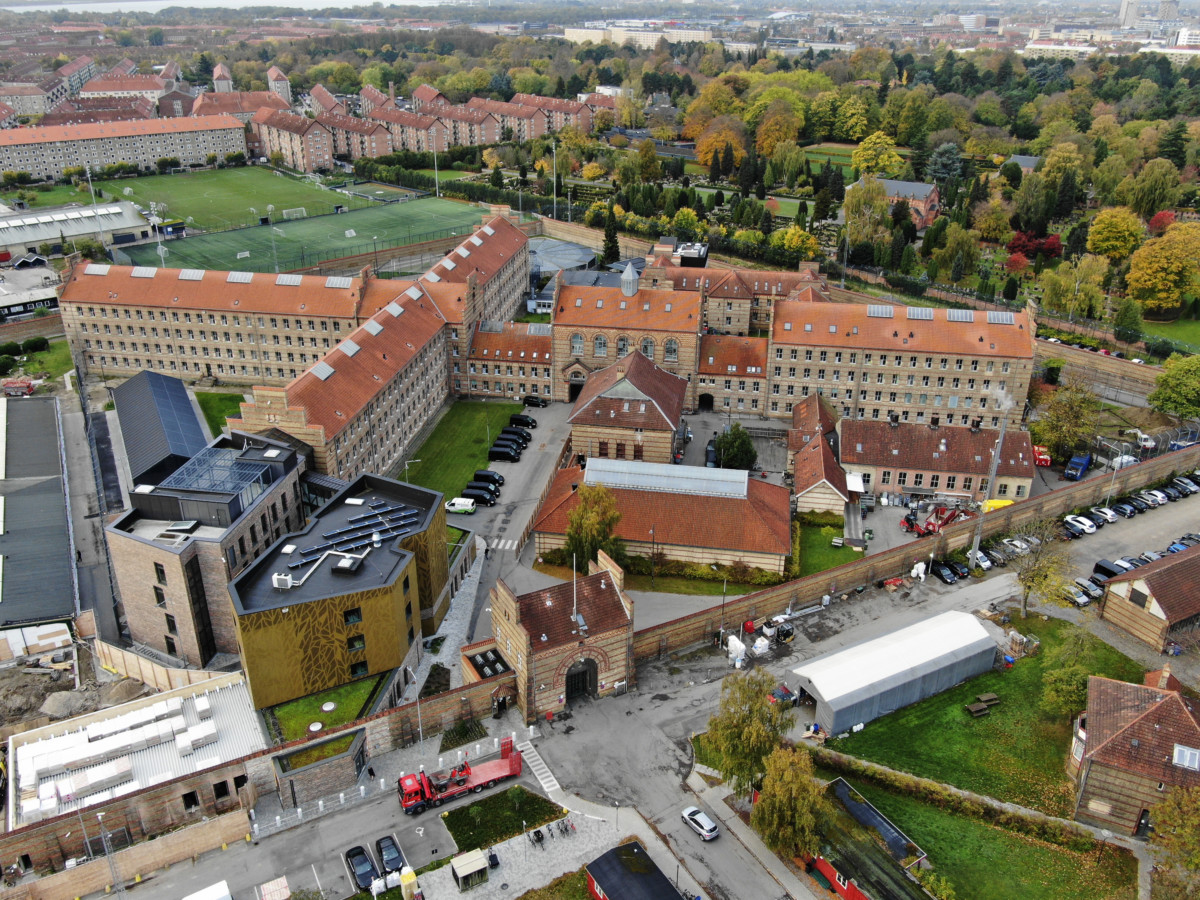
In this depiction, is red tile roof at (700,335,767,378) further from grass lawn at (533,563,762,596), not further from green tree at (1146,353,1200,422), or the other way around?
green tree at (1146,353,1200,422)

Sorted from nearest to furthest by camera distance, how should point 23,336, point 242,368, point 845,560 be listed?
point 845,560 < point 242,368 < point 23,336

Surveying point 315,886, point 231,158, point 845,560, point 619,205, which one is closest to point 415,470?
point 845,560

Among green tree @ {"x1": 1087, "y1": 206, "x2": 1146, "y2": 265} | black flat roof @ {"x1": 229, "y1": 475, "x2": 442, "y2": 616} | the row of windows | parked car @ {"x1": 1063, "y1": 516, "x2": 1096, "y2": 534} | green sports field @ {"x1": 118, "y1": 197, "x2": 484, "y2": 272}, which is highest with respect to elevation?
green tree @ {"x1": 1087, "y1": 206, "x2": 1146, "y2": 265}

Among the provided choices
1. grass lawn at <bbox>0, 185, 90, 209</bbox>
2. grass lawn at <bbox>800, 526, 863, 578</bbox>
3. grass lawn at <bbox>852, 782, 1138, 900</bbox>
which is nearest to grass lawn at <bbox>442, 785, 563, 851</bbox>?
grass lawn at <bbox>852, 782, 1138, 900</bbox>

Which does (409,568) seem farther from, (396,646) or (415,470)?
(415,470)

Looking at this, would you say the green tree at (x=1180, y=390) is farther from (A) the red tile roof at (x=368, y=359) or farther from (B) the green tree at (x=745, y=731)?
(A) the red tile roof at (x=368, y=359)

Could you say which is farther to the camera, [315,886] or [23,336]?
[23,336]

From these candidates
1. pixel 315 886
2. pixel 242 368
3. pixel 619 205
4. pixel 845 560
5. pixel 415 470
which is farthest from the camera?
pixel 619 205
